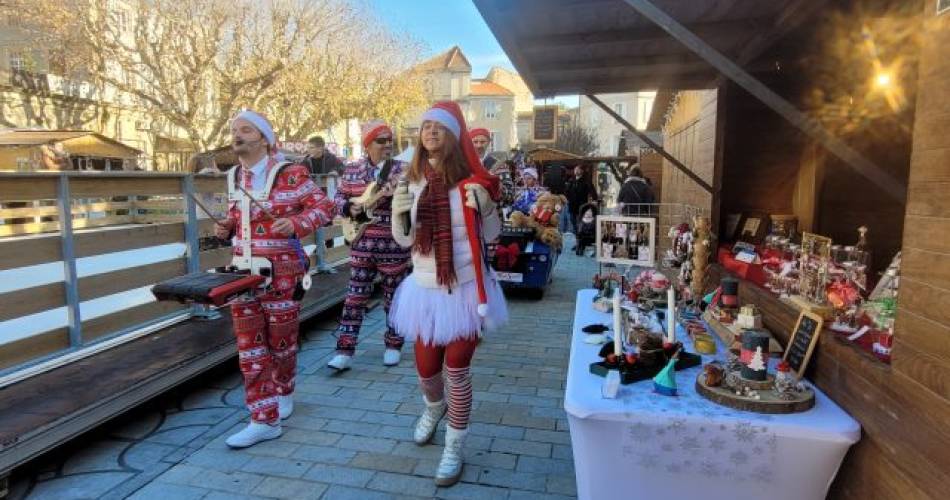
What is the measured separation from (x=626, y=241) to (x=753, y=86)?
1.26 metres

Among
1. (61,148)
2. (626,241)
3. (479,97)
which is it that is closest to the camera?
(626,241)

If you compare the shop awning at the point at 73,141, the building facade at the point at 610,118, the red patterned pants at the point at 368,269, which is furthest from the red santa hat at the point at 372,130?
the building facade at the point at 610,118

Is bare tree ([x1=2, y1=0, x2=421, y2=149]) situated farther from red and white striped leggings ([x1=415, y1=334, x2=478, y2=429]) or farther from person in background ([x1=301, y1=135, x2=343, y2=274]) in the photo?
red and white striped leggings ([x1=415, y1=334, x2=478, y2=429])

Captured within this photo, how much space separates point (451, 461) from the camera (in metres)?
2.73

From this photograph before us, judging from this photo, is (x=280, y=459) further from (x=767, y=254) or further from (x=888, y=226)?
(x=888, y=226)

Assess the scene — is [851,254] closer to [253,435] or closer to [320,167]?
[253,435]

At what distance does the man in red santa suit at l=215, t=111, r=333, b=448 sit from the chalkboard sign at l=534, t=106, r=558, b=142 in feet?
16.6

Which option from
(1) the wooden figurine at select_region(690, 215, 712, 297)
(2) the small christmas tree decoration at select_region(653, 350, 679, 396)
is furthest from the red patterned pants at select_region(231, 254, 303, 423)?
(1) the wooden figurine at select_region(690, 215, 712, 297)

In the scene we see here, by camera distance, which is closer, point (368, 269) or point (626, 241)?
point (626, 241)

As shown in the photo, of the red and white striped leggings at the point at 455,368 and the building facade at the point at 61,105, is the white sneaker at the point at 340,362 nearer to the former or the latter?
the red and white striped leggings at the point at 455,368

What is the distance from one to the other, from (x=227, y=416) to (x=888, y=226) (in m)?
4.58

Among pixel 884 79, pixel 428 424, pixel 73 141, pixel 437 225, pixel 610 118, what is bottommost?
pixel 428 424

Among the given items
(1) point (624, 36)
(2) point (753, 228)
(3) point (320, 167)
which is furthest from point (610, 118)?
(1) point (624, 36)

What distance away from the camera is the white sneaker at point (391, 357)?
14.5 feet
